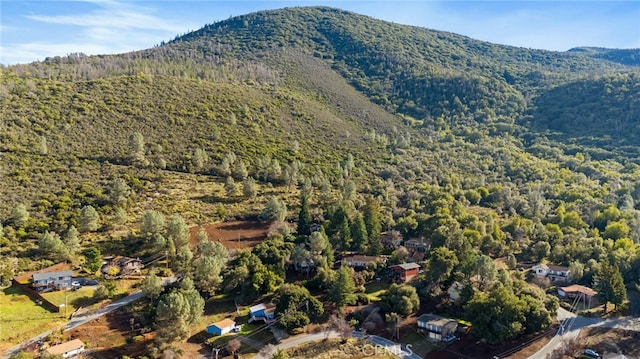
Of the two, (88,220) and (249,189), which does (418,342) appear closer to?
(249,189)

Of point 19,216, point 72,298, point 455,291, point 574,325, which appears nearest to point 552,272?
point 574,325

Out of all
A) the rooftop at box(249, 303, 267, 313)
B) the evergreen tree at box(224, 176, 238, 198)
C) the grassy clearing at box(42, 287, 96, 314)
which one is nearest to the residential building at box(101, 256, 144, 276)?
the grassy clearing at box(42, 287, 96, 314)

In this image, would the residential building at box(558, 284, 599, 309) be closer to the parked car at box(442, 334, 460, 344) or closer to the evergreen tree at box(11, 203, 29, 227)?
the parked car at box(442, 334, 460, 344)

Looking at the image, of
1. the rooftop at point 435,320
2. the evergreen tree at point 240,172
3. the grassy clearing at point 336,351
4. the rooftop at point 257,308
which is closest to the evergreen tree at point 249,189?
the evergreen tree at point 240,172

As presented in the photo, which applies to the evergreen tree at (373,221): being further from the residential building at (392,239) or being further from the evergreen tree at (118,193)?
the evergreen tree at (118,193)

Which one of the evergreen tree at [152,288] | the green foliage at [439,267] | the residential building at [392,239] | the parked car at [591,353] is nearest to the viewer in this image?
the parked car at [591,353]
